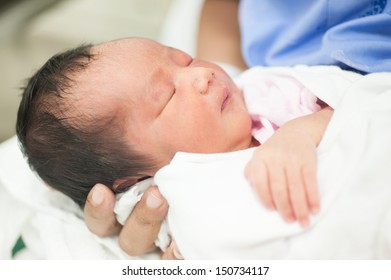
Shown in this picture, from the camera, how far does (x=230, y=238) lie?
60cm

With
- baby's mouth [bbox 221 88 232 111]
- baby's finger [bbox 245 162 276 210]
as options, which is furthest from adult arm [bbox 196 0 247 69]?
baby's finger [bbox 245 162 276 210]

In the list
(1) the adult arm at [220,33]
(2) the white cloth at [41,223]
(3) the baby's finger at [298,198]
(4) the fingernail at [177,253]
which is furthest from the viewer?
(1) the adult arm at [220,33]

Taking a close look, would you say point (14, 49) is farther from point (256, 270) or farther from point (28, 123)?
point (256, 270)

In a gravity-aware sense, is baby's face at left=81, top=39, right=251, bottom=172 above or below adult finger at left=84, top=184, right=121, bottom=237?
above

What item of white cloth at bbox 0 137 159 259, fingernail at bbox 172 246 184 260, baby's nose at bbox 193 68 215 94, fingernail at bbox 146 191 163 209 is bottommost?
white cloth at bbox 0 137 159 259

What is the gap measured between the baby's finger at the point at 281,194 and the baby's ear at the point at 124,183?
24 centimetres

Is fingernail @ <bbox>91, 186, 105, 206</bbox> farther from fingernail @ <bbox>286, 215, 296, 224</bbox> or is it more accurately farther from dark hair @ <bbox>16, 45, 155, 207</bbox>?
fingernail @ <bbox>286, 215, 296, 224</bbox>

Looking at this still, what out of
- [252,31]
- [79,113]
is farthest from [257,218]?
[252,31]

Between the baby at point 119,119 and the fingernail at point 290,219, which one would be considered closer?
the fingernail at point 290,219

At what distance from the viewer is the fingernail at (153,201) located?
27.3 inches

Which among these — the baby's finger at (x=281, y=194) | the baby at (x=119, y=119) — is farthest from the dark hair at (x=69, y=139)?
the baby's finger at (x=281, y=194)

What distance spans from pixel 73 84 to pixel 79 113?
5cm

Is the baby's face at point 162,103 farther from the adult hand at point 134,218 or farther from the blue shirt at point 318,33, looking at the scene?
the blue shirt at point 318,33

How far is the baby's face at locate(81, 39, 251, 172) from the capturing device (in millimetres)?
702
